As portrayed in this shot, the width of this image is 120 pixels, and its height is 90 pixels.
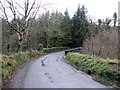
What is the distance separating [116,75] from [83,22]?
190ft

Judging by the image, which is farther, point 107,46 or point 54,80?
point 107,46

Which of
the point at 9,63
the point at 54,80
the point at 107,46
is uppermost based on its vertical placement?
the point at 107,46

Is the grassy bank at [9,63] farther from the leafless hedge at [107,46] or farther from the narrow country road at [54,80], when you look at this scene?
the leafless hedge at [107,46]

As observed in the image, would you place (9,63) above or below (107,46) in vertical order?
below

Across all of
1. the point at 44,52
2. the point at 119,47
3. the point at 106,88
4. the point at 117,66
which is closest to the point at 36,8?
the point at 44,52

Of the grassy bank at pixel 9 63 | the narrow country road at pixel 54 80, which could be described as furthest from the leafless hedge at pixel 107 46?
the grassy bank at pixel 9 63

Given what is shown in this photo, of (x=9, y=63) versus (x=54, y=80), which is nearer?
(x=54, y=80)

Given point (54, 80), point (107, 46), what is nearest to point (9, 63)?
point (54, 80)

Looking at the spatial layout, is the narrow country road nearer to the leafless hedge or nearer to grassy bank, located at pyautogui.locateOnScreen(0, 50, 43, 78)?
grassy bank, located at pyautogui.locateOnScreen(0, 50, 43, 78)

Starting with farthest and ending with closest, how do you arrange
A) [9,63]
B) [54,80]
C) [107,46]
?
[107,46], [9,63], [54,80]

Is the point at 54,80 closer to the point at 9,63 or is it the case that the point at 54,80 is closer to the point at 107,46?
the point at 9,63

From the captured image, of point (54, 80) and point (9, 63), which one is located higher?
point (9, 63)

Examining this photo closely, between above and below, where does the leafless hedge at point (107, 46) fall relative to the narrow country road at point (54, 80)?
above

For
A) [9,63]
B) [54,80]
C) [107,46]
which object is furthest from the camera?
[107,46]
